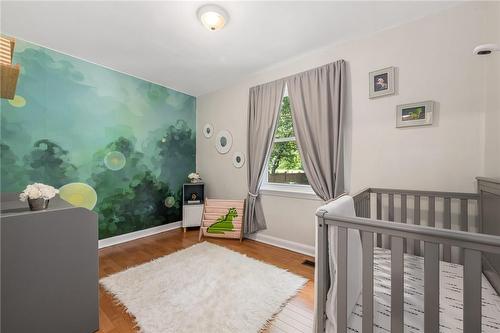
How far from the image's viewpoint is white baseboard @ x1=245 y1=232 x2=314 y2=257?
248cm

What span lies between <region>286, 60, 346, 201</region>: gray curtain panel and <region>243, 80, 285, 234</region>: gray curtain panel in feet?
1.05

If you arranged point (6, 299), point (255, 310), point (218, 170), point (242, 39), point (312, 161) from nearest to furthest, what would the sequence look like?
point (6, 299), point (255, 310), point (242, 39), point (312, 161), point (218, 170)

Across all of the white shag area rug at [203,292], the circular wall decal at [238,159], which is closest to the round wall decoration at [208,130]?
the circular wall decal at [238,159]

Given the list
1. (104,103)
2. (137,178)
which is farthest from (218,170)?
(104,103)

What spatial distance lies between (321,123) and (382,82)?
0.67 metres

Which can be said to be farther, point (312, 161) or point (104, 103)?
point (104, 103)

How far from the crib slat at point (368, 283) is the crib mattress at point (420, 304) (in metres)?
0.10

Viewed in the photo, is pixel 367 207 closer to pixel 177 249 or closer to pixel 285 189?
pixel 285 189

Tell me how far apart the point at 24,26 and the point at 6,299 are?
7.89ft

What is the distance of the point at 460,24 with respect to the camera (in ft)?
5.40

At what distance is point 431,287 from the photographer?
739 mm

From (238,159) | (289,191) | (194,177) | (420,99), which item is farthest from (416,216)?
(194,177)

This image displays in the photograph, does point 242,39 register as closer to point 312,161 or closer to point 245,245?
point 312,161

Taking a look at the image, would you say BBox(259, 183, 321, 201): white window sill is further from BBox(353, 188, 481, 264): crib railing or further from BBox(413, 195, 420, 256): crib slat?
BBox(413, 195, 420, 256): crib slat
